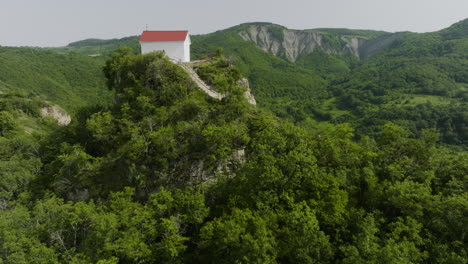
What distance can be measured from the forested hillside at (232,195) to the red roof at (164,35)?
40.5ft

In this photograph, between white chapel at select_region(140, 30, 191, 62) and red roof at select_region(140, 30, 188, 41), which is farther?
red roof at select_region(140, 30, 188, 41)

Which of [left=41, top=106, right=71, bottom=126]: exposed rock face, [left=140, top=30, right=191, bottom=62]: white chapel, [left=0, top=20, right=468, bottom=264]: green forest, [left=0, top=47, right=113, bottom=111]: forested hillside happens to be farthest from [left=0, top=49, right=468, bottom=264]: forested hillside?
[left=0, top=47, right=113, bottom=111]: forested hillside

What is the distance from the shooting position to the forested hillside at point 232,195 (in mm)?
19031

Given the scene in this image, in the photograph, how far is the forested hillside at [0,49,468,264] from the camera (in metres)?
19.0

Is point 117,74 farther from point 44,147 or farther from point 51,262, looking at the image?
point 51,262

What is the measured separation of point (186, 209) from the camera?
22766 mm

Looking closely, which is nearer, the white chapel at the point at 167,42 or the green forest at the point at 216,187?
the green forest at the point at 216,187

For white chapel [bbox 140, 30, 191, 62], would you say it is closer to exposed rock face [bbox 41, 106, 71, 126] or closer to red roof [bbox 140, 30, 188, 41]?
red roof [bbox 140, 30, 188, 41]

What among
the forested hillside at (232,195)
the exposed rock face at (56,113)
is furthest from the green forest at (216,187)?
the exposed rock face at (56,113)

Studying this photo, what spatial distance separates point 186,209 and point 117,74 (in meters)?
29.1

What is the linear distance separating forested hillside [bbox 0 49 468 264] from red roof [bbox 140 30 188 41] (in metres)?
12.3

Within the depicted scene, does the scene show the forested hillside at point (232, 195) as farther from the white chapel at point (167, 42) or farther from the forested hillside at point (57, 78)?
the forested hillside at point (57, 78)

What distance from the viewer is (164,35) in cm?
4606

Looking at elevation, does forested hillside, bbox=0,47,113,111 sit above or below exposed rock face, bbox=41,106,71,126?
above
